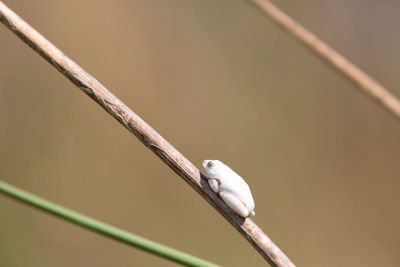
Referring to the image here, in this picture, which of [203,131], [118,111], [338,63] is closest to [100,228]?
[118,111]

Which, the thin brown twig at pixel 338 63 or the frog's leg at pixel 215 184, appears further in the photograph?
the thin brown twig at pixel 338 63

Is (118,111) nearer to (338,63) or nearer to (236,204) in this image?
(236,204)

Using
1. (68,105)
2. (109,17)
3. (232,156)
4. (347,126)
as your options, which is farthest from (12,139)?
(347,126)

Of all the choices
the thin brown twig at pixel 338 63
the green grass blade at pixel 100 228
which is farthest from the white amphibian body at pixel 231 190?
the thin brown twig at pixel 338 63

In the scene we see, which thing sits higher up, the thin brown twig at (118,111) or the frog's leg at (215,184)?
the thin brown twig at (118,111)

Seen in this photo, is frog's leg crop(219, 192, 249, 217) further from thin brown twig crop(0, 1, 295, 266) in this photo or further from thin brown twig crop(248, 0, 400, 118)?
thin brown twig crop(248, 0, 400, 118)

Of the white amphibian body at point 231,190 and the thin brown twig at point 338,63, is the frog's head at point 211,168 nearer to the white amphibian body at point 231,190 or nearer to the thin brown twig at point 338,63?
the white amphibian body at point 231,190
